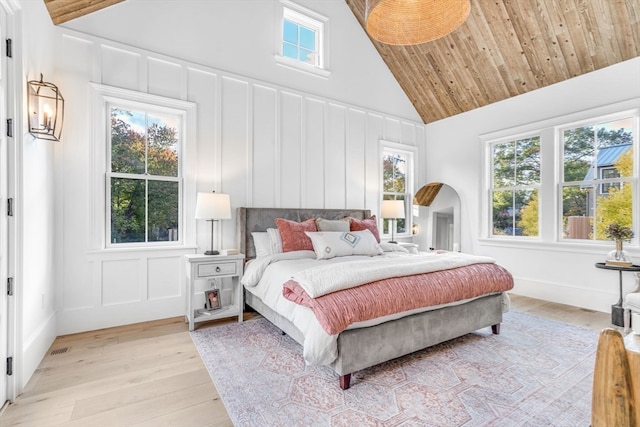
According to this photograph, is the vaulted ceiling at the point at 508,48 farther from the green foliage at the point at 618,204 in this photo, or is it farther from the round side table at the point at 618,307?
the round side table at the point at 618,307

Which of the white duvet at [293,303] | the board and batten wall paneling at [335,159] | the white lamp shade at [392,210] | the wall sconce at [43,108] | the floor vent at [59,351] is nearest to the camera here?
the white duvet at [293,303]

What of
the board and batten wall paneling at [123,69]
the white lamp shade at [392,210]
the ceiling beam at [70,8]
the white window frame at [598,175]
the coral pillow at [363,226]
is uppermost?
the ceiling beam at [70,8]

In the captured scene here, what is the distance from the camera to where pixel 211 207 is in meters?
3.22

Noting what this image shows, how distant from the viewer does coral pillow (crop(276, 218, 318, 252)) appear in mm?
3490

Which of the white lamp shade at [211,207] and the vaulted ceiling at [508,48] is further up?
the vaulted ceiling at [508,48]

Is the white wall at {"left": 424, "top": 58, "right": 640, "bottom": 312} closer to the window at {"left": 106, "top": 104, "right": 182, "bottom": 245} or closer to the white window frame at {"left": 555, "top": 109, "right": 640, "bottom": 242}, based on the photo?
the white window frame at {"left": 555, "top": 109, "right": 640, "bottom": 242}

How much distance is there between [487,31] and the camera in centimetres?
397

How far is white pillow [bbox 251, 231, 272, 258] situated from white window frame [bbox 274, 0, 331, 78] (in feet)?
7.73

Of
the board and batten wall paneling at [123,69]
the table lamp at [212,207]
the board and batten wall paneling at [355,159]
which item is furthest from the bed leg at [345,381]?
the board and batten wall paneling at [123,69]

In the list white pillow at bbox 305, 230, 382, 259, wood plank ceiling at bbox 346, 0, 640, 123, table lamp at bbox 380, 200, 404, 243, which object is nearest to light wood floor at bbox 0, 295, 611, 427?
white pillow at bbox 305, 230, 382, 259

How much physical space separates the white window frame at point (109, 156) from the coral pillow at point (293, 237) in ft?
3.37

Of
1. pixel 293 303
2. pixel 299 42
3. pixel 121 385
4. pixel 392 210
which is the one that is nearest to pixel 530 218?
pixel 392 210

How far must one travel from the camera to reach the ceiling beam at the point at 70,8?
2709 mm

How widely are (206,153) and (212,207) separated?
0.78 meters
